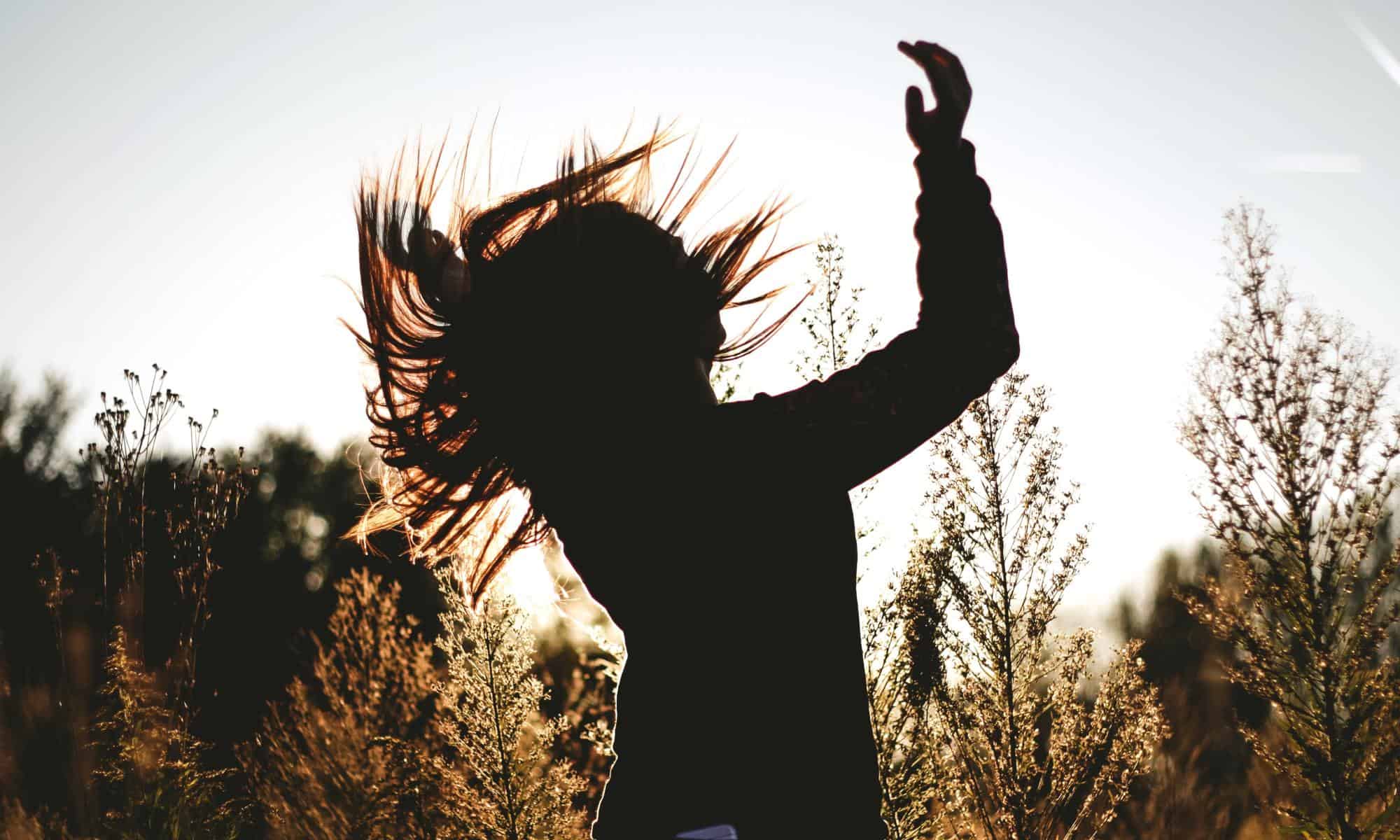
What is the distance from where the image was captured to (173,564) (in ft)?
18.0

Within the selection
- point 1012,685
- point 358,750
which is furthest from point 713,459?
point 358,750

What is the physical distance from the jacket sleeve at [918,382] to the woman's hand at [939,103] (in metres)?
0.11

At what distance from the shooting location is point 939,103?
1.11 metres

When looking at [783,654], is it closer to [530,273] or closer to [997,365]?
[997,365]

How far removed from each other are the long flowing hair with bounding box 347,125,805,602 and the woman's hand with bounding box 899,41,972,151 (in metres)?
0.39

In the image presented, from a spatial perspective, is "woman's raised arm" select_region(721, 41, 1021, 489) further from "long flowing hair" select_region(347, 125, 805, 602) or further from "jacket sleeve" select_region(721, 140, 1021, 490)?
"long flowing hair" select_region(347, 125, 805, 602)

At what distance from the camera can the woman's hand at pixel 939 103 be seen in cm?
111

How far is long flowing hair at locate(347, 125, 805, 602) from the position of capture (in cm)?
129

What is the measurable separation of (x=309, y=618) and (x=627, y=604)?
90.4 feet

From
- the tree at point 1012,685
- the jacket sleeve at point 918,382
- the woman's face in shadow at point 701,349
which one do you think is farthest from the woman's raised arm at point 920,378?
the tree at point 1012,685

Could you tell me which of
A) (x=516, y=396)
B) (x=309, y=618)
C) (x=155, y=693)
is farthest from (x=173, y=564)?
(x=309, y=618)

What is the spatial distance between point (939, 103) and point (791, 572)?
637 millimetres

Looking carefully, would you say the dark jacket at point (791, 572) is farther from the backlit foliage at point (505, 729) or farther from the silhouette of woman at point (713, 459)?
the backlit foliage at point (505, 729)

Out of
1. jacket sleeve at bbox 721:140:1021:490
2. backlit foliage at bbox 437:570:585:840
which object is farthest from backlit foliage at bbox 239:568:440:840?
jacket sleeve at bbox 721:140:1021:490
